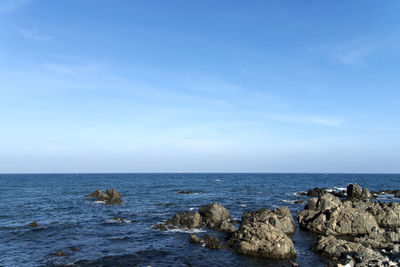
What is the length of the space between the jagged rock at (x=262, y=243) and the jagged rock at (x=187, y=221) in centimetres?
910

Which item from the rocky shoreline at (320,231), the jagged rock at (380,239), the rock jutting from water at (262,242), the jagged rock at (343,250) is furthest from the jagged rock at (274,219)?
the jagged rock at (380,239)

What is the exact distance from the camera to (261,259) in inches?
875

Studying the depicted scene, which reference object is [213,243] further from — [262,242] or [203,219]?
[203,219]

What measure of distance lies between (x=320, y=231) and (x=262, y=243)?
11.3 metres

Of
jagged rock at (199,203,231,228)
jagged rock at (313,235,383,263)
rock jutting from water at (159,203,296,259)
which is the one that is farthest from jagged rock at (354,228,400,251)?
jagged rock at (199,203,231,228)

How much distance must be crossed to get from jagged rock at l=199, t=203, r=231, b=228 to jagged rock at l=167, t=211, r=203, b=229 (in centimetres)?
107

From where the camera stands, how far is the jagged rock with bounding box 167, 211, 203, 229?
3394 centimetres

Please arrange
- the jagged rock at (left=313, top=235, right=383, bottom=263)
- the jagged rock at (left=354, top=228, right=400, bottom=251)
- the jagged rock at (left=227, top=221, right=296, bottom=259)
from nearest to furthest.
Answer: the jagged rock at (left=313, top=235, right=383, bottom=263) < the jagged rock at (left=227, top=221, right=296, bottom=259) < the jagged rock at (left=354, top=228, right=400, bottom=251)

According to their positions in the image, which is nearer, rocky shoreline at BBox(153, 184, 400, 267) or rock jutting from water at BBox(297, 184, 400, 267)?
rock jutting from water at BBox(297, 184, 400, 267)

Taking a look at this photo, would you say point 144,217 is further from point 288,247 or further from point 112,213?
point 288,247

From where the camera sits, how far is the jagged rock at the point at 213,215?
114ft

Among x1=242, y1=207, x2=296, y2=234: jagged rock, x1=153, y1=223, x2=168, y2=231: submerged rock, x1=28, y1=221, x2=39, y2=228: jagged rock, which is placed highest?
x1=242, y1=207, x2=296, y2=234: jagged rock

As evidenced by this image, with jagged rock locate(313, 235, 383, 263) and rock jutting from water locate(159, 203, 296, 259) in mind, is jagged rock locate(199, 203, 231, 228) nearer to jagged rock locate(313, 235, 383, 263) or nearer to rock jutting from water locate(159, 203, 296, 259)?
rock jutting from water locate(159, 203, 296, 259)

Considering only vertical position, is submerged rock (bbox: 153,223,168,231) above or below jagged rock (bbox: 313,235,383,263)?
below
